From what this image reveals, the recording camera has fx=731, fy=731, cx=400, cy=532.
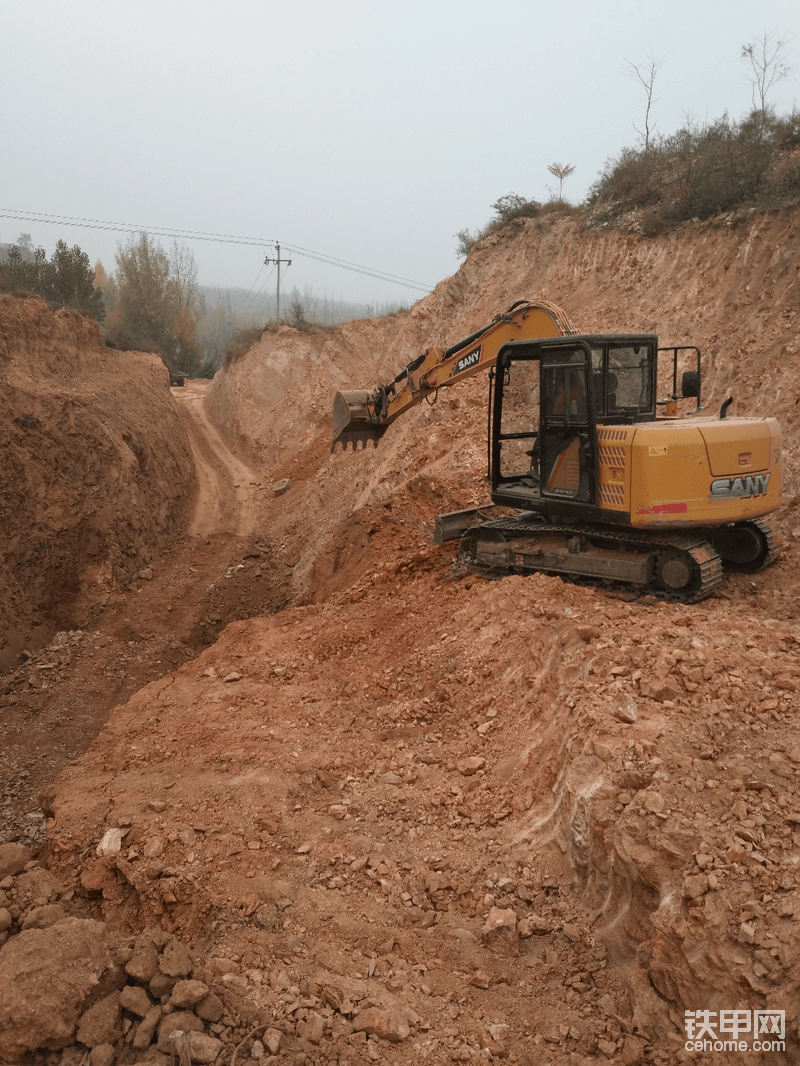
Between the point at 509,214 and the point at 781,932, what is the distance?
17.4m

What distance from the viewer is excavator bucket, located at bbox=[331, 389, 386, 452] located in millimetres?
9641

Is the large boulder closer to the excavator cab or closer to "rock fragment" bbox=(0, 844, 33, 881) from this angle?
"rock fragment" bbox=(0, 844, 33, 881)

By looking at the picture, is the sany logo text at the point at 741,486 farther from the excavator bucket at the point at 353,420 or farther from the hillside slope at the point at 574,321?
the excavator bucket at the point at 353,420

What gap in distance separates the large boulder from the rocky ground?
1 centimetres

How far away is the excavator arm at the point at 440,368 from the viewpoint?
836 centimetres

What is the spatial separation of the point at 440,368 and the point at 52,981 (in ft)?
24.0

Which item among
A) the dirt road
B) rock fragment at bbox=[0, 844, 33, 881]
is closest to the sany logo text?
rock fragment at bbox=[0, 844, 33, 881]

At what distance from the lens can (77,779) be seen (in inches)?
253

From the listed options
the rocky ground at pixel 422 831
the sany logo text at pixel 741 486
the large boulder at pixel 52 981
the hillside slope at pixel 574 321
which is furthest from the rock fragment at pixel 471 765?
the hillside slope at pixel 574 321

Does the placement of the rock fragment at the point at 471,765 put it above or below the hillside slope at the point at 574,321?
below

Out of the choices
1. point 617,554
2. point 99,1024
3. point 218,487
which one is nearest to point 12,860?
point 99,1024

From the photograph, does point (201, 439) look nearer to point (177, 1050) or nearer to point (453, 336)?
point (453, 336)

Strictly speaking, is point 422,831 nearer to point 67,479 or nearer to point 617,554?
point 617,554

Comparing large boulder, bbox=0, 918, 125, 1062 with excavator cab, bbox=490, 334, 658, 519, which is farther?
excavator cab, bbox=490, 334, 658, 519
